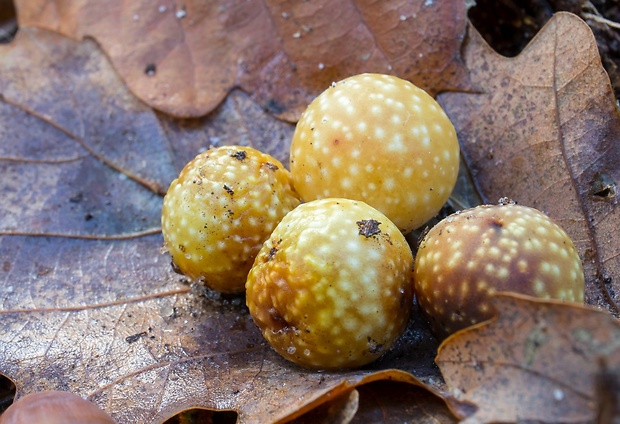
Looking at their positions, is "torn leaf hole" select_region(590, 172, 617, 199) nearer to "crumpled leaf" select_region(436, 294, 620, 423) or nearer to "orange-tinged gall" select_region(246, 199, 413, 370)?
"orange-tinged gall" select_region(246, 199, 413, 370)

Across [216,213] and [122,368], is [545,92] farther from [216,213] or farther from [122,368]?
[122,368]

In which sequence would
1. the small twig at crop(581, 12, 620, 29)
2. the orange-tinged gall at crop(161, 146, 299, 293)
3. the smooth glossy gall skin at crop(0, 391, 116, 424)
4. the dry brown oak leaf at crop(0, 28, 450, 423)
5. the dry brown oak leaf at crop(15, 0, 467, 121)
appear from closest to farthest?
the smooth glossy gall skin at crop(0, 391, 116, 424), the dry brown oak leaf at crop(0, 28, 450, 423), the orange-tinged gall at crop(161, 146, 299, 293), the small twig at crop(581, 12, 620, 29), the dry brown oak leaf at crop(15, 0, 467, 121)

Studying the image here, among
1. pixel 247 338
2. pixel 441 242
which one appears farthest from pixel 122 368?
pixel 441 242

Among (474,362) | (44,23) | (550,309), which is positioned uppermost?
(44,23)

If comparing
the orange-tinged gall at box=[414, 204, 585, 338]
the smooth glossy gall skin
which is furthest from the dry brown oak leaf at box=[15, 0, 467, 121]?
the smooth glossy gall skin

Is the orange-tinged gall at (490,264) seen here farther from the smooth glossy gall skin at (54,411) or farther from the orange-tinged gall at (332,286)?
the smooth glossy gall skin at (54,411)

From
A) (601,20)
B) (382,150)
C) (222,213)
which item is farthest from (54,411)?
(601,20)

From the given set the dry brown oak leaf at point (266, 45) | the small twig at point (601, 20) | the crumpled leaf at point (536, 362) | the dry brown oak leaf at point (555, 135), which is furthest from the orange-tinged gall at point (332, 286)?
the small twig at point (601, 20)
